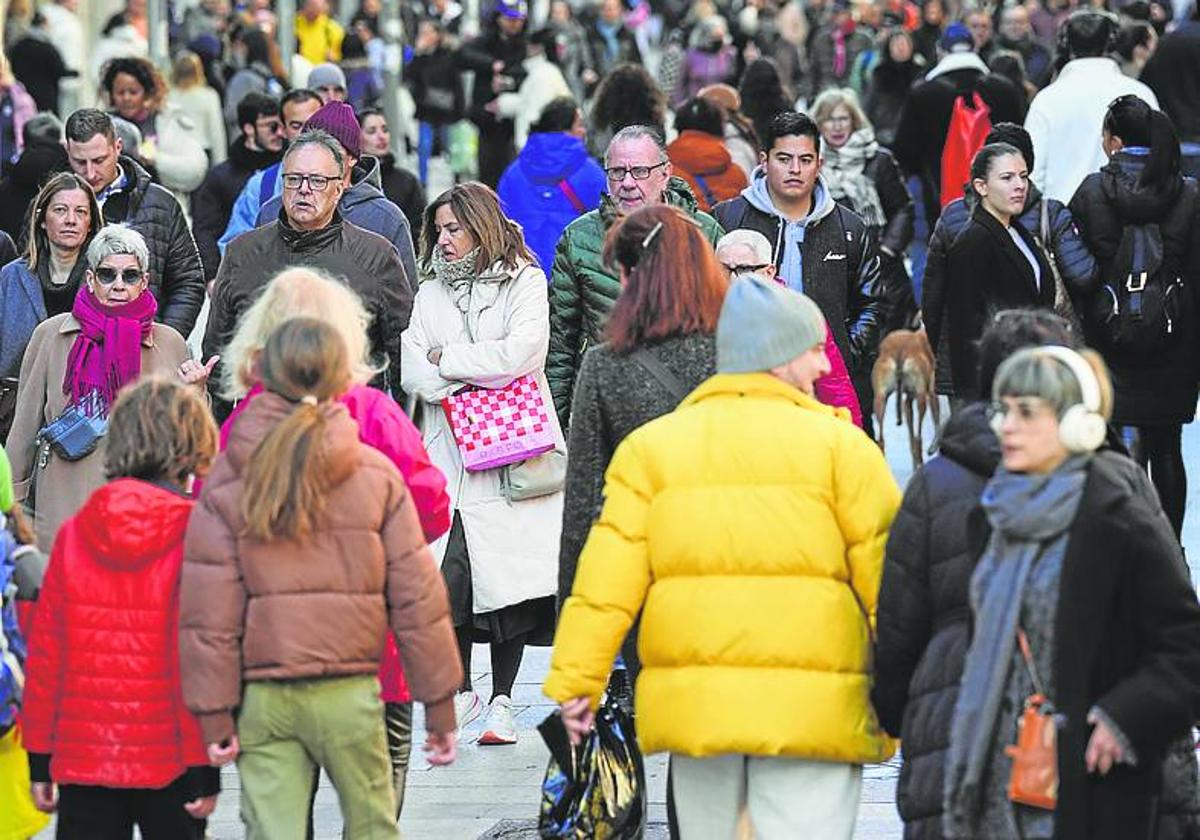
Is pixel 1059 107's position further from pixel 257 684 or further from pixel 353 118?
pixel 257 684

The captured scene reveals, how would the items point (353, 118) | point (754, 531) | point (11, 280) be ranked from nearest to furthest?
point (754, 531) → point (11, 280) → point (353, 118)

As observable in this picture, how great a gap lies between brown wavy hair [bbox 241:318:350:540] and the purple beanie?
14.5 feet

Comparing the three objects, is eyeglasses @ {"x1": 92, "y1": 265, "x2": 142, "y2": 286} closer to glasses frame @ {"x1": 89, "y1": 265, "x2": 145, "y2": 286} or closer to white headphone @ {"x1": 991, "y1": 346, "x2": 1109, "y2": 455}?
glasses frame @ {"x1": 89, "y1": 265, "x2": 145, "y2": 286}

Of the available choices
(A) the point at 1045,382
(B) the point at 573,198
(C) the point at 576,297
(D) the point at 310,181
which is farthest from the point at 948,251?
(A) the point at 1045,382

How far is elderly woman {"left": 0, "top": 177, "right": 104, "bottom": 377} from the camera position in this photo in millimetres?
9484

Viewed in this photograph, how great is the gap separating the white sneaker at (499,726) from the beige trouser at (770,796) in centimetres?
303

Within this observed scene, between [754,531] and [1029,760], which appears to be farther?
[754,531]

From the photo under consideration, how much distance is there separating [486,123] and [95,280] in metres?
13.9

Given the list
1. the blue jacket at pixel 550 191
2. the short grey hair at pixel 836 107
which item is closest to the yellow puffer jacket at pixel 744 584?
the blue jacket at pixel 550 191

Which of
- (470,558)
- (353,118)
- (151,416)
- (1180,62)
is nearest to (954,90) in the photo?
(1180,62)

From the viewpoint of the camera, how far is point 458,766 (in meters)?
8.76

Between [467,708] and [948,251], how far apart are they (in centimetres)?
251

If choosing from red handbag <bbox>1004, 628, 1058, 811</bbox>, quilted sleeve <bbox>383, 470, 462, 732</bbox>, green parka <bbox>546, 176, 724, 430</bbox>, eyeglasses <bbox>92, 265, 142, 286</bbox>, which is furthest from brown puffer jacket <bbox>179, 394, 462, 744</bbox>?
green parka <bbox>546, 176, 724, 430</bbox>

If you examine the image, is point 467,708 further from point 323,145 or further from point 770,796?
point 770,796
